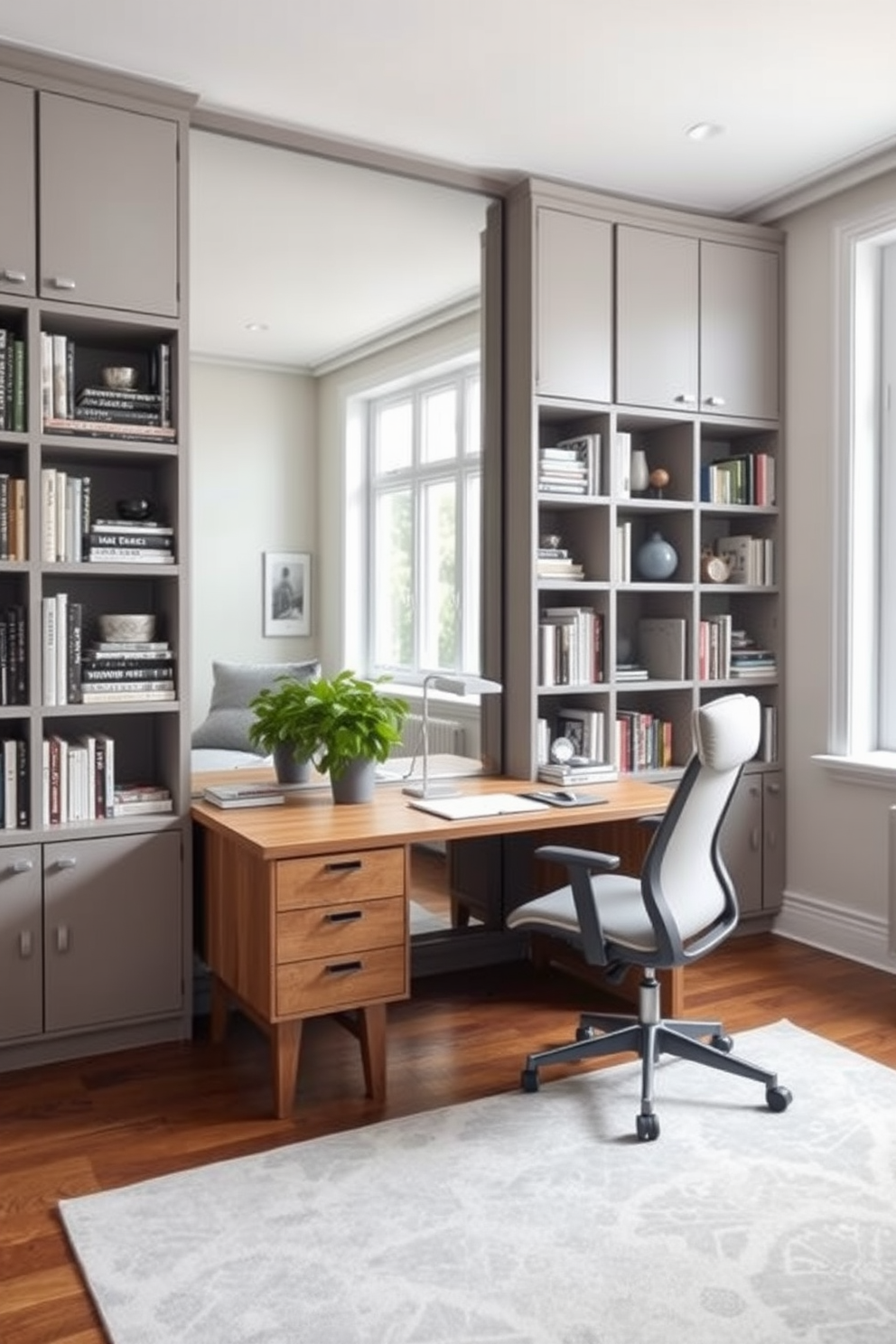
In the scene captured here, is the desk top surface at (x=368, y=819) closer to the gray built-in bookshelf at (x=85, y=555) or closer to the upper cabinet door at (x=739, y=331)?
the gray built-in bookshelf at (x=85, y=555)

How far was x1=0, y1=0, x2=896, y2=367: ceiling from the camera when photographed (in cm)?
279

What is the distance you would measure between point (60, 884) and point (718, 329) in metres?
2.96

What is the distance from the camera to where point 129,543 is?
3.09 metres

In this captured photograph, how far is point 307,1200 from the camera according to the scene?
231 centimetres

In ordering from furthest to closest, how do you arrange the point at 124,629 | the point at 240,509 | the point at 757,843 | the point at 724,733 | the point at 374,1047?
the point at 757,843, the point at 240,509, the point at 124,629, the point at 374,1047, the point at 724,733

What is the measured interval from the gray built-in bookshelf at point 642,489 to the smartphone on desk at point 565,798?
272mm

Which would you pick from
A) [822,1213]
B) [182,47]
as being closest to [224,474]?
[182,47]

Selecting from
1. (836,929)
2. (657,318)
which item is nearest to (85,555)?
(657,318)

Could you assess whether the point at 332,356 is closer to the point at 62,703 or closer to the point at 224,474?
the point at 224,474

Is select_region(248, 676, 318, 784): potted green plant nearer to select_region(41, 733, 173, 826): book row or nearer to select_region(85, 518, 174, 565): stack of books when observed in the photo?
select_region(41, 733, 173, 826): book row

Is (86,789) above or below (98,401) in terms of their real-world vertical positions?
below

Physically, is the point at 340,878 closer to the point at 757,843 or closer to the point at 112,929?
the point at 112,929

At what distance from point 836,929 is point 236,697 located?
2322mm

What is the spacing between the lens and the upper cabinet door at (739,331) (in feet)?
13.3
